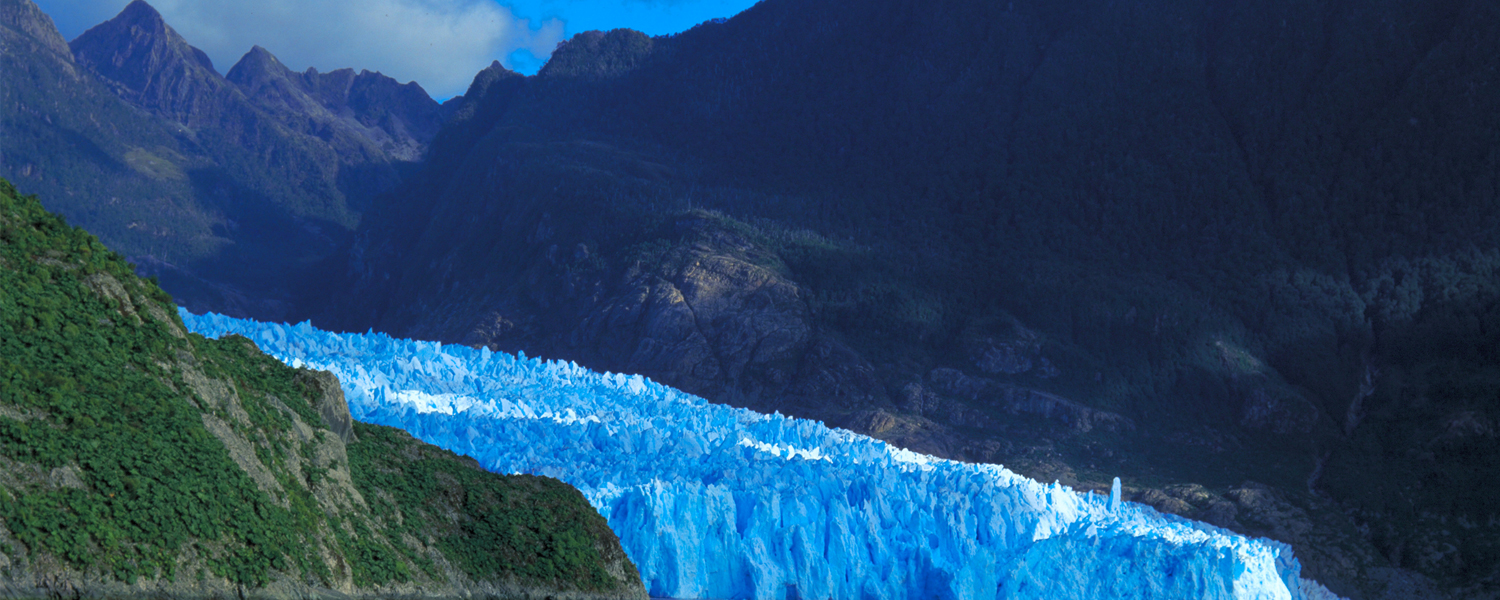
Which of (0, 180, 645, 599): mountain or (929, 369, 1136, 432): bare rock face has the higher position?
(929, 369, 1136, 432): bare rock face

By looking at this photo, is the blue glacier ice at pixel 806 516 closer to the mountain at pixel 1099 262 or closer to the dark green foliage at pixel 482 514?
the dark green foliage at pixel 482 514

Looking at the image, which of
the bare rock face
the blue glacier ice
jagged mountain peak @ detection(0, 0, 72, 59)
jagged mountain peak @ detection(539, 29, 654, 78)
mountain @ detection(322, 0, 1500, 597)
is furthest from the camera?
jagged mountain peak @ detection(0, 0, 72, 59)

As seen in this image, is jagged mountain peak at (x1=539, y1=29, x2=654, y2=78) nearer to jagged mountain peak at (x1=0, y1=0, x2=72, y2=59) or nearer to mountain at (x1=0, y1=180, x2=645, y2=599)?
jagged mountain peak at (x1=0, y1=0, x2=72, y2=59)

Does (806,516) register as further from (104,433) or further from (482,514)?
(104,433)

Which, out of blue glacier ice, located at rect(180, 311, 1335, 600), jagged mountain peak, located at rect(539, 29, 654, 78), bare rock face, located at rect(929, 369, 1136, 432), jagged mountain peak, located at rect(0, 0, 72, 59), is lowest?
blue glacier ice, located at rect(180, 311, 1335, 600)

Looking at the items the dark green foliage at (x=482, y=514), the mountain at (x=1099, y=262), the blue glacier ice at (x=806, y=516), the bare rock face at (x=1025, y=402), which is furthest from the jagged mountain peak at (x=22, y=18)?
the dark green foliage at (x=482, y=514)

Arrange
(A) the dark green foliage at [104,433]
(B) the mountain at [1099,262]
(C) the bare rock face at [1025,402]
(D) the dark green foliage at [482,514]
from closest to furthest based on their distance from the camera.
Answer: (A) the dark green foliage at [104,433] < (D) the dark green foliage at [482,514] < (B) the mountain at [1099,262] < (C) the bare rock face at [1025,402]

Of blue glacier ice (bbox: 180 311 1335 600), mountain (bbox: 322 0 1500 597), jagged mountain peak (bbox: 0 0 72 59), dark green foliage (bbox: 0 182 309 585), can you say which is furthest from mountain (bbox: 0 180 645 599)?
jagged mountain peak (bbox: 0 0 72 59)
